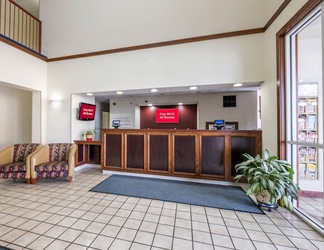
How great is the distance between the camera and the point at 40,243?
1.67 metres

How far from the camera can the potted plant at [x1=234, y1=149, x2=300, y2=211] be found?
2.21 metres

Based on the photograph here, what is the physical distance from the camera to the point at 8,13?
13.6ft

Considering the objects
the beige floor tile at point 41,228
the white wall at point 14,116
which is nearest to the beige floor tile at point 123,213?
the beige floor tile at point 41,228

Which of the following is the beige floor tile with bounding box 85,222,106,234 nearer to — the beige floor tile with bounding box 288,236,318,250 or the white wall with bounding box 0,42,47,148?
the beige floor tile with bounding box 288,236,318,250

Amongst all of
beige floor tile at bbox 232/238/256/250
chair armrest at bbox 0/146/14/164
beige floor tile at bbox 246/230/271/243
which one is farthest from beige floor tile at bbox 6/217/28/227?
beige floor tile at bbox 246/230/271/243

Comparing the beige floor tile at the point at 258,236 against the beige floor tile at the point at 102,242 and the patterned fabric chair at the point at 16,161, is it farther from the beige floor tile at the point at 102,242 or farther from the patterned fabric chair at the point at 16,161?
the patterned fabric chair at the point at 16,161

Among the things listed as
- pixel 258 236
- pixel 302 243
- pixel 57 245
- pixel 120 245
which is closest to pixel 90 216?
pixel 57 245

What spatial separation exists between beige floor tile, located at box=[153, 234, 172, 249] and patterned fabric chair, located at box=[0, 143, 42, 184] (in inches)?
129

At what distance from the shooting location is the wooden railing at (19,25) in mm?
4086

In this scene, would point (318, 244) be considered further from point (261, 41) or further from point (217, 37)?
point (217, 37)

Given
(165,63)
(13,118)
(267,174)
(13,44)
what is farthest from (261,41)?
(13,118)

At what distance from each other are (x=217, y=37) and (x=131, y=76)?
2.20 meters

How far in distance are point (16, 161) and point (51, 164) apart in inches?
44.8

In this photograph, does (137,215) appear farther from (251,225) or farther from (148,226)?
(251,225)
